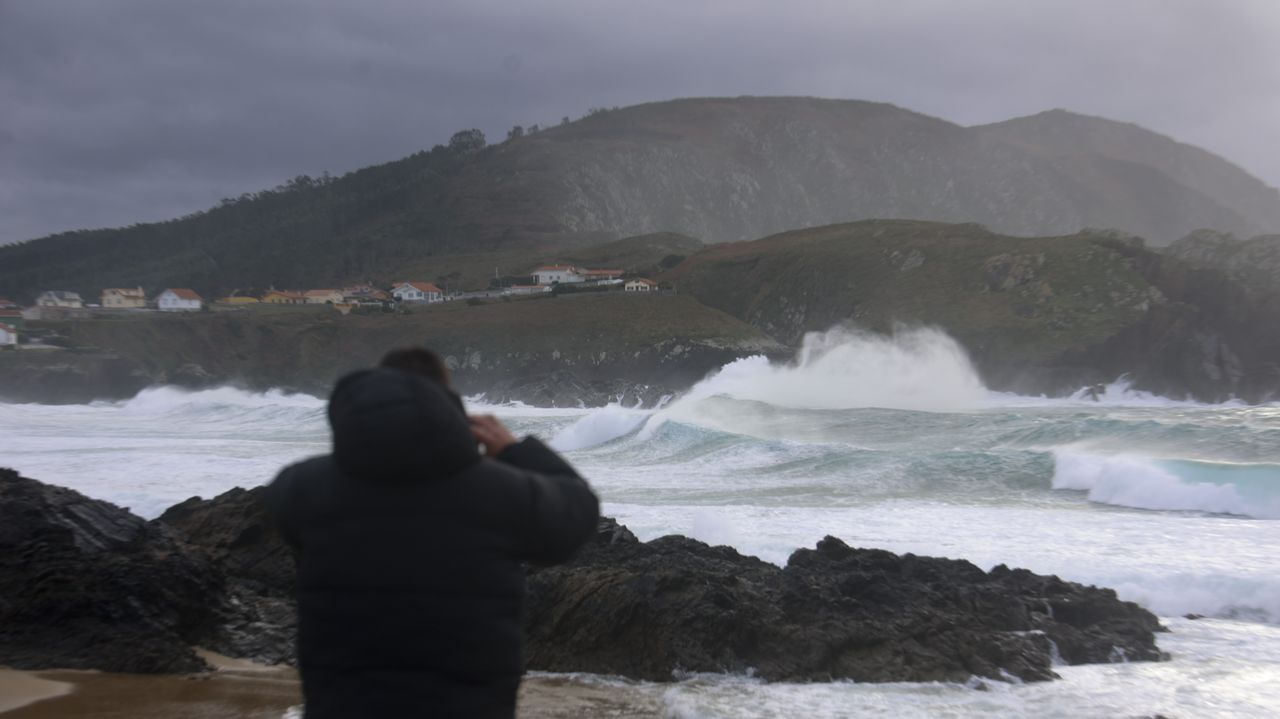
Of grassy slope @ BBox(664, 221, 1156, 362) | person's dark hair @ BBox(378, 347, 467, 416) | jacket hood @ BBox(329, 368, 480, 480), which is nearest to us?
jacket hood @ BBox(329, 368, 480, 480)

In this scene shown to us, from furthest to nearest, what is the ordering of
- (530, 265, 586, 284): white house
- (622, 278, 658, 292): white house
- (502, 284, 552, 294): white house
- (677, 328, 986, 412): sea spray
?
(530, 265, 586, 284): white house < (502, 284, 552, 294): white house < (622, 278, 658, 292): white house < (677, 328, 986, 412): sea spray

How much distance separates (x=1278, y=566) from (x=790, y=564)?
5565mm

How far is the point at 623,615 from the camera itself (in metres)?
7.33

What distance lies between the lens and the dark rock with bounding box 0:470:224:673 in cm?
616

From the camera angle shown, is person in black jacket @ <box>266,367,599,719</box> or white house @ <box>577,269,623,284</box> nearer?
person in black jacket @ <box>266,367,599,719</box>

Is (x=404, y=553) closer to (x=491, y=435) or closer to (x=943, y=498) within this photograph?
(x=491, y=435)

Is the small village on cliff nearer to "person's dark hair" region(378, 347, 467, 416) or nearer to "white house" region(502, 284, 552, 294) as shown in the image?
"white house" region(502, 284, 552, 294)

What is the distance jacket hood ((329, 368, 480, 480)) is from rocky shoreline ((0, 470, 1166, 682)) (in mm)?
5014

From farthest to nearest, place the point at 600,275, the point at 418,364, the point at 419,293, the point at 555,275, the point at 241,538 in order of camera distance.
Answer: the point at 419,293 → the point at 555,275 → the point at 600,275 → the point at 241,538 → the point at 418,364

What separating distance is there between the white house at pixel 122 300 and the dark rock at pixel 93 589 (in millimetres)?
101922

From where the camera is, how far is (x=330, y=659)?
2.01m

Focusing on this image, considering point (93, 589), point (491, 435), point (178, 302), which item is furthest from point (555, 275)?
point (491, 435)

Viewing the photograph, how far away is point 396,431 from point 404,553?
0.78 feet

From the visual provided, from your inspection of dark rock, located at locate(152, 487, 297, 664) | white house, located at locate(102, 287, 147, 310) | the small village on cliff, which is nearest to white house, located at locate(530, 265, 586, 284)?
the small village on cliff
